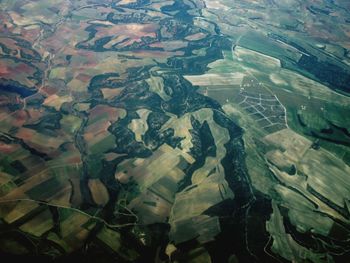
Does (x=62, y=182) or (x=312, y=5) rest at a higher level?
(x=312, y=5)

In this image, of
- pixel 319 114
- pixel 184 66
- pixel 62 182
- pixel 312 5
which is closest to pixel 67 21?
pixel 184 66

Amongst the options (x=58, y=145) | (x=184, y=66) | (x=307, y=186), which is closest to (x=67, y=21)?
(x=184, y=66)

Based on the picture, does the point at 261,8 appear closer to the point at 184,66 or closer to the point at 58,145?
the point at 184,66

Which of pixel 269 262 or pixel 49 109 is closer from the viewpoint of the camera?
pixel 269 262

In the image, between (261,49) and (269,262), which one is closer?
A: (269,262)

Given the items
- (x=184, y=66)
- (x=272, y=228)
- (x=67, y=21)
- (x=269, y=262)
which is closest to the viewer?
(x=269, y=262)

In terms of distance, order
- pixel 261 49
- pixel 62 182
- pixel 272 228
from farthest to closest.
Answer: pixel 261 49 → pixel 62 182 → pixel 272 228

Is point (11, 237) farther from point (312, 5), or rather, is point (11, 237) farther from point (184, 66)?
point (312, 5)

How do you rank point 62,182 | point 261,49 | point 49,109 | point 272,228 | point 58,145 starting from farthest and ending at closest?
1. point 261,49
2. point 49,109
3. point 58,145
4. point 62,182
5. point 272,228

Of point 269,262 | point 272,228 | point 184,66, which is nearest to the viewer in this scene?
point 269,262
